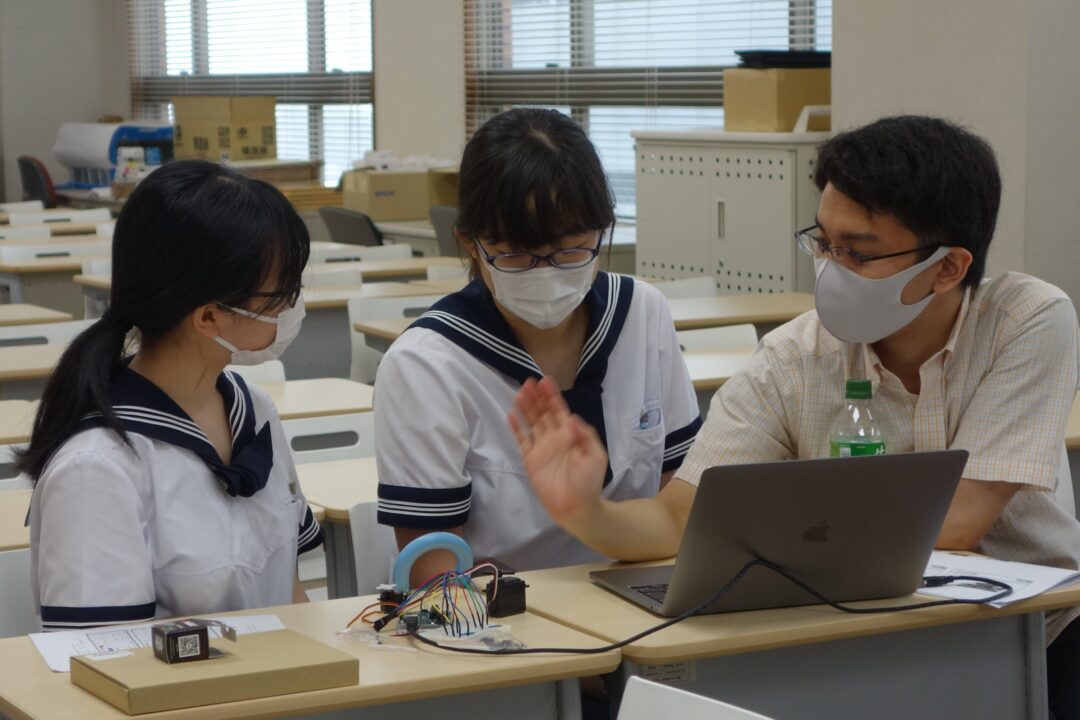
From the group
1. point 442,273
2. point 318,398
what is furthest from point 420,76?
point 318,398

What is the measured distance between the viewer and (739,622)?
1.67m

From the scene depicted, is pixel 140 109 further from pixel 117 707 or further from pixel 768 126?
pixel 117 707

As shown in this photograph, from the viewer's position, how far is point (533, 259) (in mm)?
1951

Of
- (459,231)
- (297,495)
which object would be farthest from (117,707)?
(459,231)

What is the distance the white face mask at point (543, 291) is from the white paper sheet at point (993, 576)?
591 millimetres

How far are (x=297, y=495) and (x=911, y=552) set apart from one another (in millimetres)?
853

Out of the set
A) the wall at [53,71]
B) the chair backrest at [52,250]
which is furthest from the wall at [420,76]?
the wall at [53,71]

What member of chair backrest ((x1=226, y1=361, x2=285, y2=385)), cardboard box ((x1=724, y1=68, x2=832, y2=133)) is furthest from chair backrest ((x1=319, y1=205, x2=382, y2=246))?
chair backrest ((x1=226, y1=361, x2=285, y2=385))

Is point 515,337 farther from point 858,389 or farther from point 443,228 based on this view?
point 443,228

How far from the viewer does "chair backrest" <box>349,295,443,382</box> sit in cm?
439

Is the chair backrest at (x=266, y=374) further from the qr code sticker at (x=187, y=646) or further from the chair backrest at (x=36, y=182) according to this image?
the chair backrest at (x=36, y=182)

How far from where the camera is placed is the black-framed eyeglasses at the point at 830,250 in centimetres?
191

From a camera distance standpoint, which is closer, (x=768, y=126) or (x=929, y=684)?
(x=929, y=684)

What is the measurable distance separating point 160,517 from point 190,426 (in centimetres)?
12
